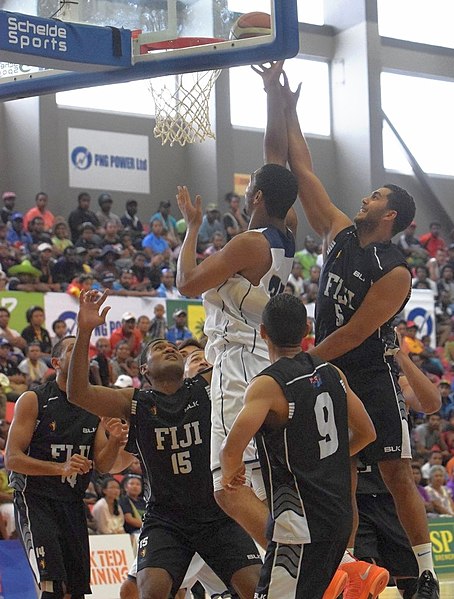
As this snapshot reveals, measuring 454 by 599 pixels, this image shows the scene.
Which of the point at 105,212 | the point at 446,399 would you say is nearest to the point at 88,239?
the point at 105,212

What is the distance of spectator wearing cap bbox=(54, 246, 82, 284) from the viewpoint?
15.5 metres

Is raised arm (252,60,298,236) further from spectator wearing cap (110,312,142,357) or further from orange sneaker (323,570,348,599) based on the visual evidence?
spectator wearing cap (110,312,142,357)

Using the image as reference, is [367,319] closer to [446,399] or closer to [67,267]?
[67,267]

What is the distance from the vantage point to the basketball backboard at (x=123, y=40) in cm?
612

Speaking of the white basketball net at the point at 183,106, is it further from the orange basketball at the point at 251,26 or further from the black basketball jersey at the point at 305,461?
the black basketball jersey at the point at 305,461

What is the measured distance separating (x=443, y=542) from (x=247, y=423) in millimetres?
10287

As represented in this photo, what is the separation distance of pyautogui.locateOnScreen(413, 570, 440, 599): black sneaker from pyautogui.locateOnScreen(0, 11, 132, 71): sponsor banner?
3349 mm

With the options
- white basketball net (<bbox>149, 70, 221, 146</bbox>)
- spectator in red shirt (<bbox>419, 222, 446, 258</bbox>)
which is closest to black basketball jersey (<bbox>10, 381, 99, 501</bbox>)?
white basketball net (<bbox>149, 70, 221, 146</bbox>)

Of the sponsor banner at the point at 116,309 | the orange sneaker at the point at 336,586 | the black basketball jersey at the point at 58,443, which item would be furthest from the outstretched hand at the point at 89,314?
the sponsor banner at the point at 116,309

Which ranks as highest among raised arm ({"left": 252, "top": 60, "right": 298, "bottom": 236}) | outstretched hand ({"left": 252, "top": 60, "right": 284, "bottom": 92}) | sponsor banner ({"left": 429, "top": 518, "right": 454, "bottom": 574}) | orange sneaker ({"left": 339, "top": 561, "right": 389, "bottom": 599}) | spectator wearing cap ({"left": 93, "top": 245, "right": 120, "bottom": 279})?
outstretched hand ({"left": 252, "top": 60, "right": 284, "bottom": 92})

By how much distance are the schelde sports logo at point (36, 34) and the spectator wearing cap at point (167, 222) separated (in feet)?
40.3

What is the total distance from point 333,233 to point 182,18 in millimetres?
1599

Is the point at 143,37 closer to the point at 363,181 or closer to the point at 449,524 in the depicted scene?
the point at 449,524

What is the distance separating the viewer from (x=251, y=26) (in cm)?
627
